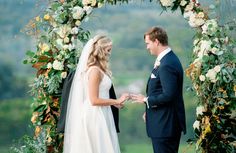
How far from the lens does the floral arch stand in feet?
19.9

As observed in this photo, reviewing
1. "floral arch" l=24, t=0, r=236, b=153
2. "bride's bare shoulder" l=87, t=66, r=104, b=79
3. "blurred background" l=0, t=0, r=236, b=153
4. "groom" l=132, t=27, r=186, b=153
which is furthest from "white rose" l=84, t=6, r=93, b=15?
"blurred background" l=0, t=0, r=236, b=153

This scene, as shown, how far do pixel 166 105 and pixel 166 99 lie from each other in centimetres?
13

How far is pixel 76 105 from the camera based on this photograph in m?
5.96

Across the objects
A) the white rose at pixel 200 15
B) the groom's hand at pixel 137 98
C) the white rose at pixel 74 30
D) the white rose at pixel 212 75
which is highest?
the white rose at pixel 200 15

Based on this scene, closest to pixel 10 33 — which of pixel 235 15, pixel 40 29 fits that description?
pixel 40 29

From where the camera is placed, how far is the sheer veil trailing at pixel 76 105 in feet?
19.3

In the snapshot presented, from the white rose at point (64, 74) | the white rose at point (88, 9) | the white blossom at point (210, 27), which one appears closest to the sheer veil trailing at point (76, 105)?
the white rose at point (64, 74)

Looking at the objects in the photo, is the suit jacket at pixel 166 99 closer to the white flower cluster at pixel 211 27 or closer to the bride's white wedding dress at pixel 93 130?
the bride's white wedding dress at pixel 93 130

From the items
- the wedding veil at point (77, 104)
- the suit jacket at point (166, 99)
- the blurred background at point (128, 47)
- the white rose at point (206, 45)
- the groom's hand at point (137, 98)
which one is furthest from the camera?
the blurred background at point (128, 47)

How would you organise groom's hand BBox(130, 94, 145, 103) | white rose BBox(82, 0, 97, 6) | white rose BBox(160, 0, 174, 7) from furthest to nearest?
white rose BBox(82, 0, 97, 6), white rose BBox(160, 0, 174, 7), groom's hand BBox(130, 94, 145, 103)

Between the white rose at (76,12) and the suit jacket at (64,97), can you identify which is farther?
the white rose at (76,12)

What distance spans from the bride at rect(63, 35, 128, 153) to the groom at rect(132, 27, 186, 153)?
327 millimetres

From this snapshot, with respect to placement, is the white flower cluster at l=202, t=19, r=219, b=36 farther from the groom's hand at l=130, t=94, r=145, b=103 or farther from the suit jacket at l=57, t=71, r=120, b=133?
the suit jacket at l=57, t=71, r=120, b=133

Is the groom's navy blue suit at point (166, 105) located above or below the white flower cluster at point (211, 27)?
below
